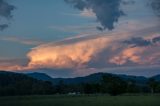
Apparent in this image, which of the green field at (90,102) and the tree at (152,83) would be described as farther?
the tree at (152,83)

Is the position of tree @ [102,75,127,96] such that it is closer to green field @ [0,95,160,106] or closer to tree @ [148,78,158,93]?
tree @ [148,78,158,93]

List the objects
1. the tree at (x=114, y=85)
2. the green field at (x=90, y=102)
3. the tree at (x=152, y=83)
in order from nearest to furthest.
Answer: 1. the green field at (x=90, y=102)
2. the tree at (x=114, y=85)
3. the tree at (x=152, y=83)

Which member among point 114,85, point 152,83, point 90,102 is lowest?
point 90,102

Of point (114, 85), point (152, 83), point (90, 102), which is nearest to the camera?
point (90, 102)

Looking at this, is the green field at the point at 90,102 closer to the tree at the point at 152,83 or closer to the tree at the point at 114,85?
the tree at the point at 114,85

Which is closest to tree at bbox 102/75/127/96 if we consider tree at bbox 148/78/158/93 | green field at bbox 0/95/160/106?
tree at bbox 148/78/158/93

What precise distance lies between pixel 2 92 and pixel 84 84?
131ft

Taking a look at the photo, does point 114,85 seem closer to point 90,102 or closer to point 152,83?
point 152,83

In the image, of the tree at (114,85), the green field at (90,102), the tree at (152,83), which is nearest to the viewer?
the green field at (90,102)

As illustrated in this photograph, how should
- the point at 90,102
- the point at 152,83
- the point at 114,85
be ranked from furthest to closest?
1. the point at 152,83
2. the point at 114,85
3. the point at 90,102

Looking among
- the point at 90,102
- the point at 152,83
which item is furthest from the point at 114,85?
the point at 90,102

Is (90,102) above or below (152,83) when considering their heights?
below

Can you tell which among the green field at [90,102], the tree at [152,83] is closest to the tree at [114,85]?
the tree at [152,83]

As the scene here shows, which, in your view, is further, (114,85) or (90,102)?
(114,85)
